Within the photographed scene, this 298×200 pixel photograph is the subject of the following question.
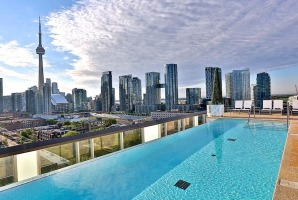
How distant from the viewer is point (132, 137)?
5316 millimetres

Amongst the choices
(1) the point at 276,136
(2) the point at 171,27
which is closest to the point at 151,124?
(1) the point at 276,136

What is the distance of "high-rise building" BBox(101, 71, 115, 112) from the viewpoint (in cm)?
9650

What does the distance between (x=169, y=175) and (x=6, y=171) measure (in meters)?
2.83

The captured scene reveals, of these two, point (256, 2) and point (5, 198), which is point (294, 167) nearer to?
point (5, 198)

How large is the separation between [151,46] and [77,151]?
11.6m

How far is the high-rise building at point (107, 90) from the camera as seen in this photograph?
96500 millimetres

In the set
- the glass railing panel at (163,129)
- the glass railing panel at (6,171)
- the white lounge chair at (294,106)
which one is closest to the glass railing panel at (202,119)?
the glass railing panel at (163,129)

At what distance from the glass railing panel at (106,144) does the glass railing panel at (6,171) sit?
1558 millimetres

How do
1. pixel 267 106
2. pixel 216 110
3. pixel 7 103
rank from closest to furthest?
pixel 267 106 < pixel 216 110 < pixel 7 103

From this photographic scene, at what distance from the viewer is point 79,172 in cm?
372

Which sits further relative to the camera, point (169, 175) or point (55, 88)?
point (55, 88)

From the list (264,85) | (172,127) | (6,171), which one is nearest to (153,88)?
(264,85)

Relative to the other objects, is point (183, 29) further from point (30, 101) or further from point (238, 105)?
point (30, 101)

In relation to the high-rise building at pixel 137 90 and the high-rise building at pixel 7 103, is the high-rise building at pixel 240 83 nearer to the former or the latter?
the high-rise building at pixel 137 90
